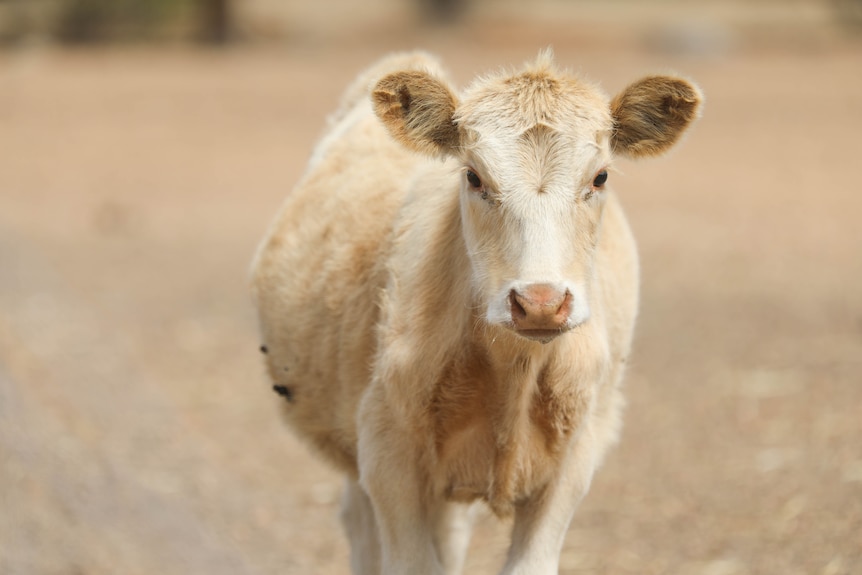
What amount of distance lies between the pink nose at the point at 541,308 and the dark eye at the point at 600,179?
539 mm

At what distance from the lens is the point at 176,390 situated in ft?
31.3

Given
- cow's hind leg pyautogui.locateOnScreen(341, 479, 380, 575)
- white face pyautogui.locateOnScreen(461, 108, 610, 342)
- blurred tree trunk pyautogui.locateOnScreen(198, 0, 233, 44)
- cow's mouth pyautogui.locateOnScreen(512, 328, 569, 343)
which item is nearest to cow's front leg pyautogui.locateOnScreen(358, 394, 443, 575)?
white face pyautogui.locateOnScreen(461, 108, 610, 342)

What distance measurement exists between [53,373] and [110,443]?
1.24 m

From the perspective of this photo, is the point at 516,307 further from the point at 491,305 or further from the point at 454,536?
the point at 454,536

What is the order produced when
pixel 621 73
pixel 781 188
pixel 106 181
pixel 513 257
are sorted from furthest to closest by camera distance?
pixel 621 73
pixel 106 181
pixel 781 188
pixel 513 257

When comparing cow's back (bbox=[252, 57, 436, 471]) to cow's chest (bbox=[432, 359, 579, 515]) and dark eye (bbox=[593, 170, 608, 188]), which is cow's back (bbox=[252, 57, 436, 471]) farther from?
dark eye (bbox=[593, 170, 608, 188])

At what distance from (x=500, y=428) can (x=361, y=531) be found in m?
1.38

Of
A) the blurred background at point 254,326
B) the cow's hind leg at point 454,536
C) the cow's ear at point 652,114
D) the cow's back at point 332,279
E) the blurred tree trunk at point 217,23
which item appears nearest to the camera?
the cow's ear at point 652,114

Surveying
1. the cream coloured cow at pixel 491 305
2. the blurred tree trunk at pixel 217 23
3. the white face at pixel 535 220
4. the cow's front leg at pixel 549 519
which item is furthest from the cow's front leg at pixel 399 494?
the blurred tree trunk at pixel 217 23

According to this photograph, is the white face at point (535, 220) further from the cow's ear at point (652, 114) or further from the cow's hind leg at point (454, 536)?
the cow's hind leg at point (454, 536)

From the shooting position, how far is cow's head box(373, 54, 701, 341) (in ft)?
13.4

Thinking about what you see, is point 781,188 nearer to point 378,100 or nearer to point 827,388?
point 827,388

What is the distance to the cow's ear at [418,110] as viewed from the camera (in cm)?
462

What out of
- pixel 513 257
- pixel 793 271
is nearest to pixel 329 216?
pixel 513 257
